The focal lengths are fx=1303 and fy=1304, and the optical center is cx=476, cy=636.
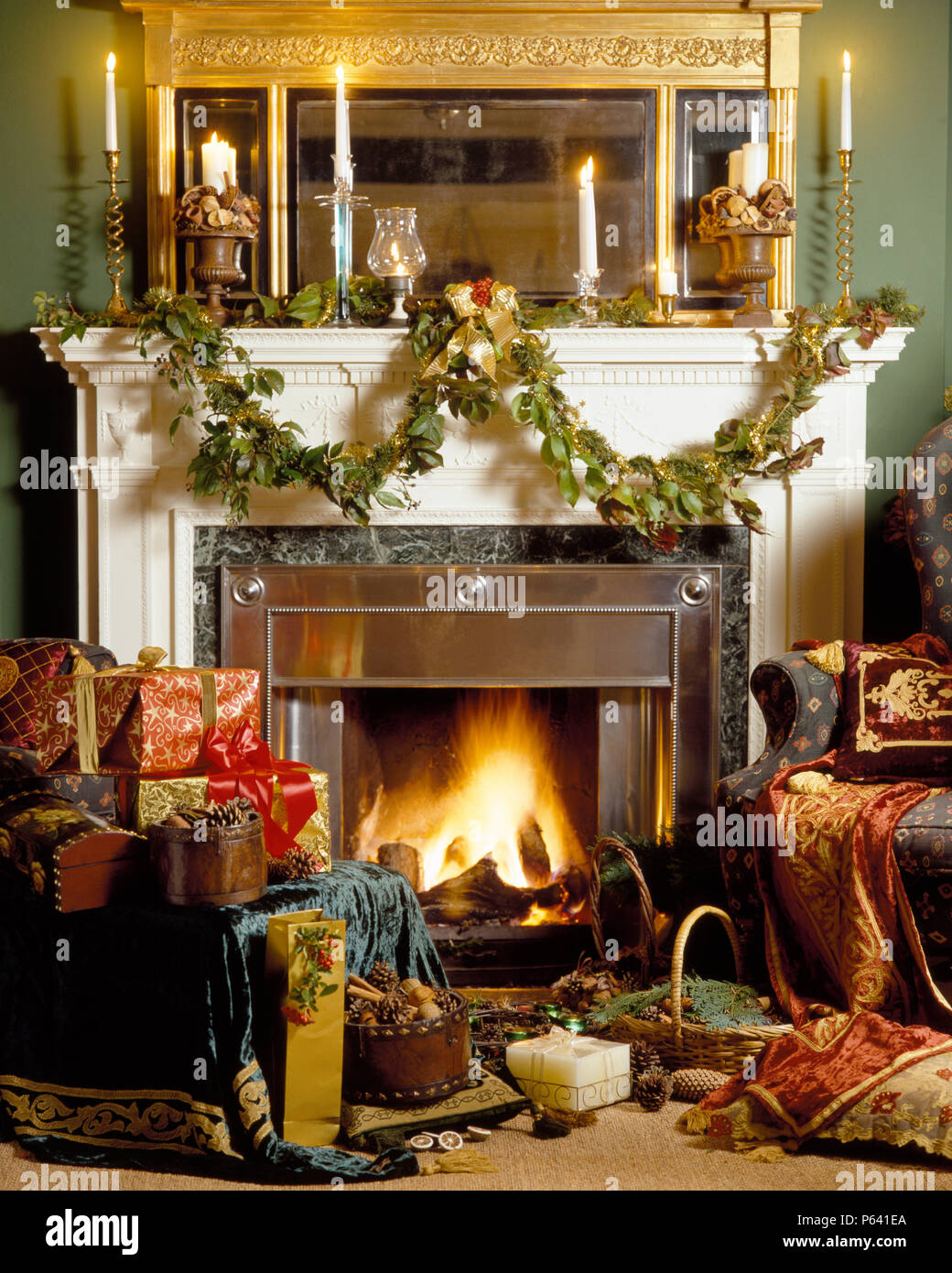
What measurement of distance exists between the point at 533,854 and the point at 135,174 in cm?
235

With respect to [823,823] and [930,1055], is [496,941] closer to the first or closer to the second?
[823,823]

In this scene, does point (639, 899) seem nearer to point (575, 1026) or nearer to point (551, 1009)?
point (551, 1009)

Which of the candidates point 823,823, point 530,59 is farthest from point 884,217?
point 823,823

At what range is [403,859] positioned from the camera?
13.0 feet

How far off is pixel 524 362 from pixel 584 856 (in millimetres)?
1503

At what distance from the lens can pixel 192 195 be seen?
11.9ft

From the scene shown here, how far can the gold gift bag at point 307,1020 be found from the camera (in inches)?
92.4

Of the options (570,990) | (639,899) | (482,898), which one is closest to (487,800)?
(482,898)

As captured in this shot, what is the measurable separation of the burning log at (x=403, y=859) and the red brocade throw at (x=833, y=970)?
Answer: 123 centimetres

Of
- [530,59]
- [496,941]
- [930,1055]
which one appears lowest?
[496,941]

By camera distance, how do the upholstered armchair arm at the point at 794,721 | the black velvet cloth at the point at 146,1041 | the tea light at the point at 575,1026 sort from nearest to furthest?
1. the black velvet cloth at the point at 146,1041
2. the tea light at the point at 575,1026
3. the upholstered armchair arm at the point at 794,721
